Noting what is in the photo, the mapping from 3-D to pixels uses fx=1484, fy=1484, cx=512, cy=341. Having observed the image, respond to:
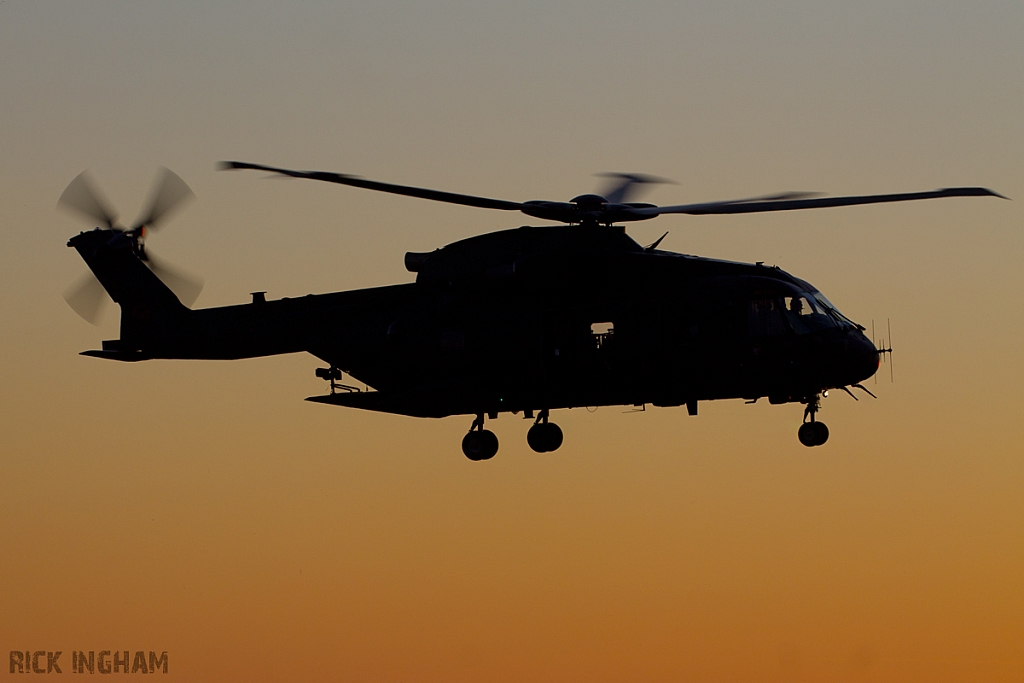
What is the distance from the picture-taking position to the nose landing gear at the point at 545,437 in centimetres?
3716

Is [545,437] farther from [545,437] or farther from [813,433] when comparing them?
[813,433]

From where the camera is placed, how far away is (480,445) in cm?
3653

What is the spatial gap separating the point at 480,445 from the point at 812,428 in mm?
8076

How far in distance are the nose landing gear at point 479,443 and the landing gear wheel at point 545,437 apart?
1.13m

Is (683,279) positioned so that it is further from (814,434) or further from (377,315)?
(377,315)

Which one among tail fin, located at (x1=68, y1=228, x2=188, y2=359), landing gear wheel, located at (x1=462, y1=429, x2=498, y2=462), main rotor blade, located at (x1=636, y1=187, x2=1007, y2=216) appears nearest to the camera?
main rotor blade, located at (x1=636, y1=187, x2=1007, y2=216)

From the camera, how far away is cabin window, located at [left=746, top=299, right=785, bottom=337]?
3375cm

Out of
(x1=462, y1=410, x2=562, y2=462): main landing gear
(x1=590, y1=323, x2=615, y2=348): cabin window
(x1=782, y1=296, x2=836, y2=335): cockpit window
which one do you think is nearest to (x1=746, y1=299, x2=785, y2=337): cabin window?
(x1=782, y1=296, x2=836, y2=335): cockpit window

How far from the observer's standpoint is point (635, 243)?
35.5m

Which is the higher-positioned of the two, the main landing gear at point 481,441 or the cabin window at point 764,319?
the cabin window at point 764,319

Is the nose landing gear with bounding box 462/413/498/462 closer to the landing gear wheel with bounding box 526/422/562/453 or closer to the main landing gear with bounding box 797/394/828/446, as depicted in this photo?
the landing gear wheel with bounding box 526/422/562/453

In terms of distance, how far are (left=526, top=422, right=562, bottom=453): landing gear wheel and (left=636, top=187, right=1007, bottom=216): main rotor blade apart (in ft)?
20.5

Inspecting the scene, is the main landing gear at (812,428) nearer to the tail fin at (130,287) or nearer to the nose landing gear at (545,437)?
the nose landing gear at (545,437)

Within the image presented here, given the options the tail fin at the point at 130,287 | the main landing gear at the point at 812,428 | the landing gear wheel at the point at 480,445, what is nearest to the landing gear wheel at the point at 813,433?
the main landing gear at the point at 812,428
